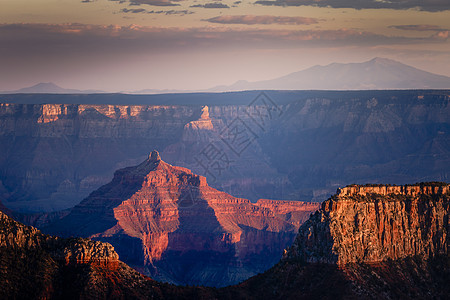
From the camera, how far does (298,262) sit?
114 metres

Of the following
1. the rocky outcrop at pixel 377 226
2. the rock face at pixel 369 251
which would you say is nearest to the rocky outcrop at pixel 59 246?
the rock face at pixel 369 251

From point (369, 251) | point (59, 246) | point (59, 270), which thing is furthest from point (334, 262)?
point (59, 270)

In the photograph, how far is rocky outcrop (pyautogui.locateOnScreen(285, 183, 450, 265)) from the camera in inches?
4419

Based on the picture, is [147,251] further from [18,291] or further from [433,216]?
[18,291]

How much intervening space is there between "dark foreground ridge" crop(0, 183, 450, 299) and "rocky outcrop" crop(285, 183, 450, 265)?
8cm

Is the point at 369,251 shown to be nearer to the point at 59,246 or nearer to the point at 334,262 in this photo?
the point at 334,262

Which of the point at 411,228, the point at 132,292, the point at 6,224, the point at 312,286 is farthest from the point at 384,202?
the point at 6,224

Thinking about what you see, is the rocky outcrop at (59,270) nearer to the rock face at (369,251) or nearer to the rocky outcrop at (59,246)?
the rocky outcrop at (59,246)

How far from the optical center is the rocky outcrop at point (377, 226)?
11225 cm

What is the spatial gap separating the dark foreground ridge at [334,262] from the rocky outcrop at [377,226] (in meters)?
0.08

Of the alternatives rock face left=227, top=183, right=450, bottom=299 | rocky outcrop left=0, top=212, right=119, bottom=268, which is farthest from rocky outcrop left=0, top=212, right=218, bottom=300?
rock face left=227, top=183, right=450, bottom=299

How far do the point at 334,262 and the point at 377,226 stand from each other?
21.9ft

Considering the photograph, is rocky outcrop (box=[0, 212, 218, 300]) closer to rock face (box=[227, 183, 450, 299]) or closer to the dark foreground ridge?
the dark foreground ridge

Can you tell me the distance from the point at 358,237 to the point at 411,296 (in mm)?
6319
